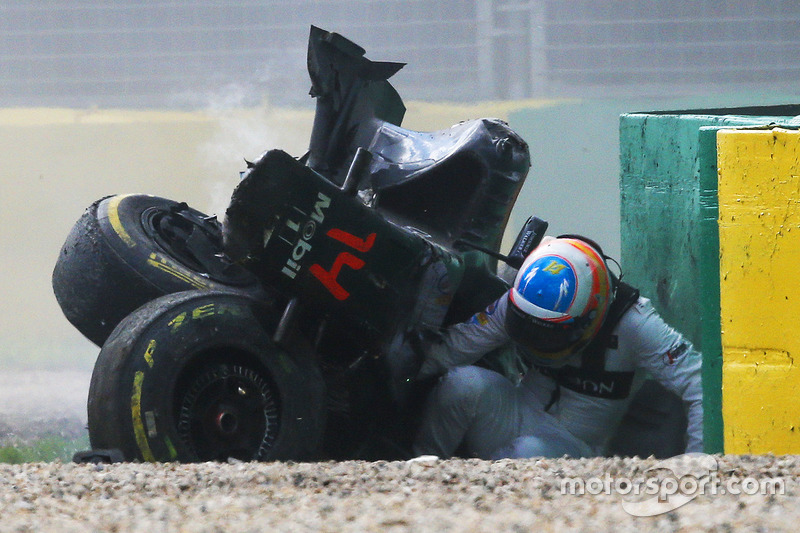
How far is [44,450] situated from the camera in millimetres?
7715

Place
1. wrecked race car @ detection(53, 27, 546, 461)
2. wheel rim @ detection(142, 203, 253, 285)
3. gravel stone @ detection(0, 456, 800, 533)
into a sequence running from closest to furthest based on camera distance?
gravel stone @ detection(0, 456, 800, 533) < wrecked race car @ detection(53, 27, 546, 461) < wheel rim @ detection(142, 203, 253, 285)

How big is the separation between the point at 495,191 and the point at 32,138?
7.92 metres

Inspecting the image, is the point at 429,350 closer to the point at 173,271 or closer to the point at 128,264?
the point at 173,271

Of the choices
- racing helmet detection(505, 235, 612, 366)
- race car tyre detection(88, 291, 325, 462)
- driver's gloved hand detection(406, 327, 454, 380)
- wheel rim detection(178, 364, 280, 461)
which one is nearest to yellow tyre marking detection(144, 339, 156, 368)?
race car tyre detection(88, 291, 325, 462)

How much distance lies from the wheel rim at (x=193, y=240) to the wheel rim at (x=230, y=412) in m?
0.77

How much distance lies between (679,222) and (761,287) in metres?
1.63

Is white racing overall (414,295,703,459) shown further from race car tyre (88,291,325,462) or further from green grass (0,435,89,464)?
green grass (0,435,89,464)

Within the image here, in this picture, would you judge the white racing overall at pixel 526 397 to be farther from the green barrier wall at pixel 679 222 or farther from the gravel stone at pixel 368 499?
the gravel stone at pixel 368 499

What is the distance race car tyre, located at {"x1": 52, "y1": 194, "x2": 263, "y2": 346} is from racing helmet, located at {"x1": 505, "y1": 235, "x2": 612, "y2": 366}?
47.7 inches

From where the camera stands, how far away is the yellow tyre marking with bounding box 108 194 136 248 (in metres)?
5.45

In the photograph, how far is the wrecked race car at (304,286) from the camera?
4.84 m

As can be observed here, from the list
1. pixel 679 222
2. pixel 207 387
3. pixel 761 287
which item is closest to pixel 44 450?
pixel 207 387

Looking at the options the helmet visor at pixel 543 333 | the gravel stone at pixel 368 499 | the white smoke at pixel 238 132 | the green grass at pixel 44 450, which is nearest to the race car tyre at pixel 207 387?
the gravel stone at pixel 368 499

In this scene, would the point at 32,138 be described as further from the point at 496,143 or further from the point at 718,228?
the point at 718,228
